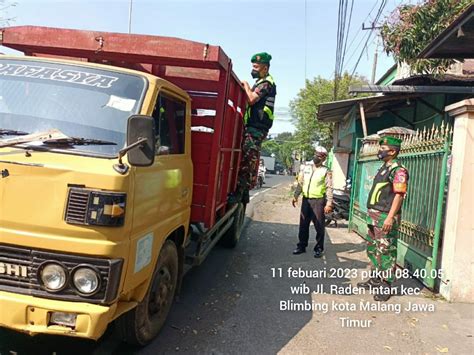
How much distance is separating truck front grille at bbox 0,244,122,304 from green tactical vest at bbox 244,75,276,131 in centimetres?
412

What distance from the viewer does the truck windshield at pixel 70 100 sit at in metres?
3.11

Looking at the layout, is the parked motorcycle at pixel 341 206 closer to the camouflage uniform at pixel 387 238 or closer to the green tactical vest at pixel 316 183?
the green tactical vest at pixel 316 183

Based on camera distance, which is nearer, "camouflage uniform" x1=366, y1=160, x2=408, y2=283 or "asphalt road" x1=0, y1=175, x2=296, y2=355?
"asphalt road" x1=0, y1=175, x2=296, y2=355

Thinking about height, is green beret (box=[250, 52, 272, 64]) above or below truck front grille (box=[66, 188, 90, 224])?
above

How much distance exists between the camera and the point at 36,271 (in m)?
2.72

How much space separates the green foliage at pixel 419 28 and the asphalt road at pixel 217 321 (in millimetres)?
6562

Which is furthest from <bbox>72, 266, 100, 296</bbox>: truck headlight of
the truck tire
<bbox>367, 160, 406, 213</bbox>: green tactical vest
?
the truck tire

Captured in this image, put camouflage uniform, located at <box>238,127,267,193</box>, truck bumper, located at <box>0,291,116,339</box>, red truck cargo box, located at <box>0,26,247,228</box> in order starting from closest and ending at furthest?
truck bumper, located at <box>0,291,116,339</box> → red truck cargo box, located at <box>0,26,247,228</box> → camouflage uniform, located at <box>238,127,267,193</box>

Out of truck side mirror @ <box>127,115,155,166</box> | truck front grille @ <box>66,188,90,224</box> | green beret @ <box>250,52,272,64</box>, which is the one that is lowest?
truck front grille @ <box>66,188,90,224</box>

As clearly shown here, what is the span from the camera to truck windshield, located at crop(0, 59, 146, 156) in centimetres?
311

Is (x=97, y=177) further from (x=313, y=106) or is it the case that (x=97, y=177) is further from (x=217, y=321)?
(x=313, y=106)

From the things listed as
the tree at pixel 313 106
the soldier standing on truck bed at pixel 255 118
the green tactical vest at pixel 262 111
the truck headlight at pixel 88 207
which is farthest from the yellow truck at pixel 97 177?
the tree at pixel 313 106

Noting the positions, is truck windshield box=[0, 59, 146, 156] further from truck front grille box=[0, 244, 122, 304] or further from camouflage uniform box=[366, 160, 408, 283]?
camouflage uniform box=[366, 160, 408, 283]

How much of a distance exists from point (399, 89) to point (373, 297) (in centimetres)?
710
